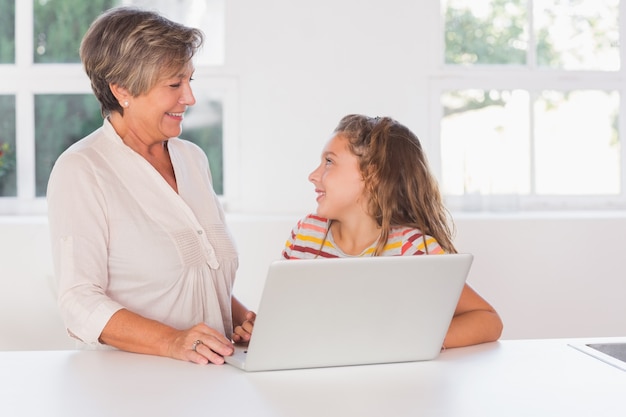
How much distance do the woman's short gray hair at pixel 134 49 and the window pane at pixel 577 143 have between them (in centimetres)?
261

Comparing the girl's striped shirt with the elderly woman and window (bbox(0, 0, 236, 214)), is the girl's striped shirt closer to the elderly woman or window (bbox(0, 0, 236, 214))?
the elderly woman

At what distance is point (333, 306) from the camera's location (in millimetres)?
1610

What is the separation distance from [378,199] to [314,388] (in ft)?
2.58

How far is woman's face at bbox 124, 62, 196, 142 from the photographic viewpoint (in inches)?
85.3

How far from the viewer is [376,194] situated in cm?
226

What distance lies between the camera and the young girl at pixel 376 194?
2.23 m

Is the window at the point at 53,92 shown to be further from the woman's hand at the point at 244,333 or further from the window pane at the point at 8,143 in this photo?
the woman's hand at the point at 244,333

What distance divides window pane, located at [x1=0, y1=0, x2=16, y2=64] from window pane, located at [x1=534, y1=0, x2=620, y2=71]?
2505 mm

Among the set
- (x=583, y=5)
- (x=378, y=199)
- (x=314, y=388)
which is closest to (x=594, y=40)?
(x=583, y=5)

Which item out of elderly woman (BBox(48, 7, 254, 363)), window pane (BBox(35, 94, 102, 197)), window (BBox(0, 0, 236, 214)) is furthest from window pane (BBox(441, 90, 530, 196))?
elderly woman (BBox(48, 7, 254, 363))

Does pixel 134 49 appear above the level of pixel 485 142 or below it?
above

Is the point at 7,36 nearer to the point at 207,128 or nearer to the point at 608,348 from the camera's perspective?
the point at 207,128

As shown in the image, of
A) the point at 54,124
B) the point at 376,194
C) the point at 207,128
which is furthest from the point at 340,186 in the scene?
the point at 54,124

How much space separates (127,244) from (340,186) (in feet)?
1.86
